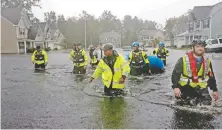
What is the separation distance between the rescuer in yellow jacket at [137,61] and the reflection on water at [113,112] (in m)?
4.68

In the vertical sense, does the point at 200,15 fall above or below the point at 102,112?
above

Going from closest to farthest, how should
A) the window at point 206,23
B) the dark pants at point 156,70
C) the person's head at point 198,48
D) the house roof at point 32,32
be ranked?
the person's head at point 198,48
the dark pants at point 156,70
the window at point 206,23
the house roof at point 32,32

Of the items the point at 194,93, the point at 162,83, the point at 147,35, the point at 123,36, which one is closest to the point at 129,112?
the point at 194,93

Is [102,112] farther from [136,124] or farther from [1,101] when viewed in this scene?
[1,101]

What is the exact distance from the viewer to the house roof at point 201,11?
177ft

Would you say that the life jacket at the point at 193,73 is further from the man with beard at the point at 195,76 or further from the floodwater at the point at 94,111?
the floodwater at the point at 94,111

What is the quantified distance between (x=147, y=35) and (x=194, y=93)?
131844mm

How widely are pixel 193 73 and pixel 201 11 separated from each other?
5309cm

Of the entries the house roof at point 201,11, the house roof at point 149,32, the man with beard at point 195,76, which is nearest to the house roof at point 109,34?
the house roof at point 149,32

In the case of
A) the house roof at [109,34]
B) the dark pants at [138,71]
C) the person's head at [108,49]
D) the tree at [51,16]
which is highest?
the tree at [51,16]

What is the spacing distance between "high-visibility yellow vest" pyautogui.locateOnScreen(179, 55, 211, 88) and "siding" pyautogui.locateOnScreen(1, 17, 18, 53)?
51631 millimetres

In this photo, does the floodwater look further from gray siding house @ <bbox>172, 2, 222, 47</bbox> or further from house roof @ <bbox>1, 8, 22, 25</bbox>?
house roof @ <bbox>1, 8, 22, 25</bbox>

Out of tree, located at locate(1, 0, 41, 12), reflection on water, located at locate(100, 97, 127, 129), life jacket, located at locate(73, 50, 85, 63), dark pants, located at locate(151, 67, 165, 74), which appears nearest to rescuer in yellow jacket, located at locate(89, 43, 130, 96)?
reflection on water, located at locate(100, 97, 127, 129)

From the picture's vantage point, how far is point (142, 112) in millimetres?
6344
